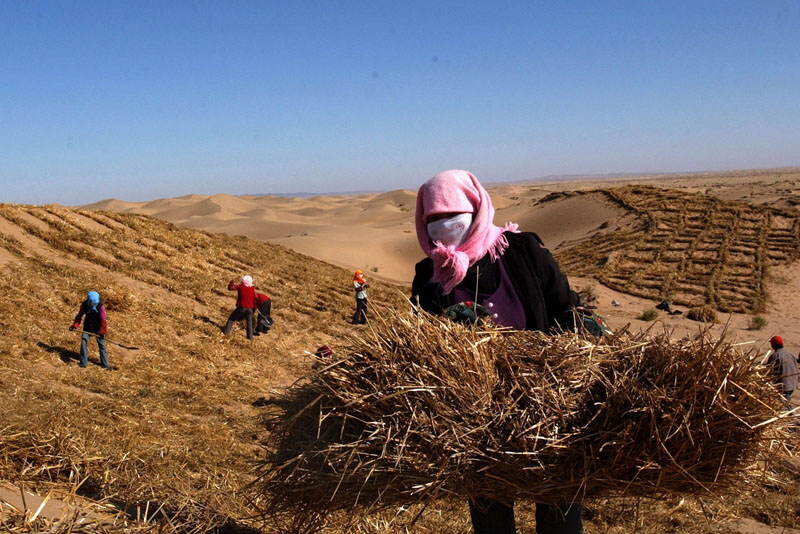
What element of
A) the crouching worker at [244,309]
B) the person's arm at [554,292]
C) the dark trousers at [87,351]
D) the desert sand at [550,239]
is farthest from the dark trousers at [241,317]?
the person's arm at [554,292]

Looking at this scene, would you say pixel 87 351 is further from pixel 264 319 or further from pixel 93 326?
pixel 264 319

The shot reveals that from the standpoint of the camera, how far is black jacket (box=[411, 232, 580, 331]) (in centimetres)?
262

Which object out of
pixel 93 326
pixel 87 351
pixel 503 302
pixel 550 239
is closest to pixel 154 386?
pixel 87 351

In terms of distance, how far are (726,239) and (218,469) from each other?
23.0 m

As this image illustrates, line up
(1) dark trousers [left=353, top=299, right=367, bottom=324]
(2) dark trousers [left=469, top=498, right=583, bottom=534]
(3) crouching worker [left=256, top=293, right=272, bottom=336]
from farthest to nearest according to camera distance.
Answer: (1) dark trousers [left=353, top=299, right=367, bottom=324] < (3) crouching worker [left=256, top=293, right=272, bottom=336] < (2) dark trousers [left=469, top=498, right=583, bottom=534]

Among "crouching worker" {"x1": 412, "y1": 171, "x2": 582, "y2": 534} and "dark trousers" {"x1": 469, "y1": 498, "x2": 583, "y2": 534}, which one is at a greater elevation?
"crouching worker" {"x1": 412, "y1": 171, "x2": 582, "y2": 534}

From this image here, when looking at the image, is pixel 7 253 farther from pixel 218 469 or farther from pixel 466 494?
pixel 466 494

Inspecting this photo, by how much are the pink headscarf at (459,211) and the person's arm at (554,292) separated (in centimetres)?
18

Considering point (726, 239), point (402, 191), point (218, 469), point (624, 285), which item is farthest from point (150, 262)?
point (402, 191)

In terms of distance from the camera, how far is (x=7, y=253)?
11.3m

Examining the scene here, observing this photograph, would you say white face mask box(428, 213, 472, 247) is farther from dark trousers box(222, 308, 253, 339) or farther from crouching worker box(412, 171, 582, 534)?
dark trousers box(222, 308, 253, 339)

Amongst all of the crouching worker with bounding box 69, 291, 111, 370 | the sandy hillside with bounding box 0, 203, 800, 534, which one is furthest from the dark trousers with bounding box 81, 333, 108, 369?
the sandy hillside with bounding box 0, 203, 800, 534

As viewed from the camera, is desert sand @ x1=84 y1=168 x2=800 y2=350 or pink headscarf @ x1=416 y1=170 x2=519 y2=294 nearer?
pink headscarf @ x1=416 y1=170 x2=519 y2=294

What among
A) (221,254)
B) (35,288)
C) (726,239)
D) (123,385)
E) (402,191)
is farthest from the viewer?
(402,191)
